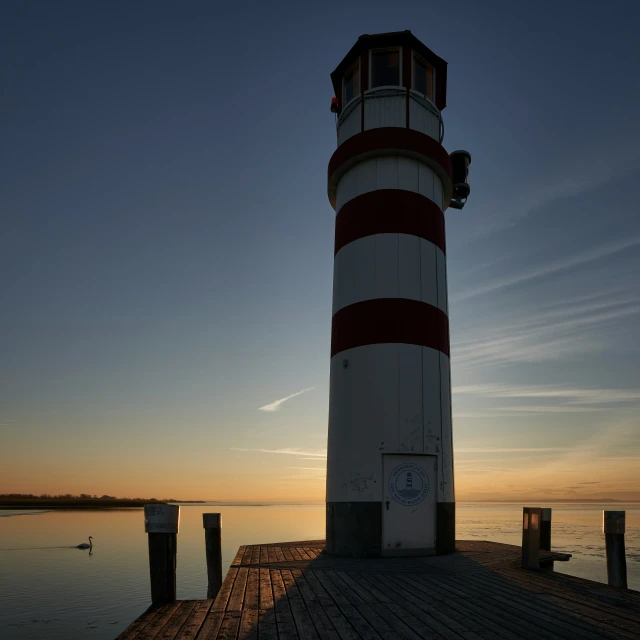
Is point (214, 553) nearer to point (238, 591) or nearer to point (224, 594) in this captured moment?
point (238, 591)

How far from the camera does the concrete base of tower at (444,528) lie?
1175 cm

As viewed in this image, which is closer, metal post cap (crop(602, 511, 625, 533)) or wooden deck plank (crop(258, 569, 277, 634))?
wooden deck plank (crop(258, 569, 277, 634))

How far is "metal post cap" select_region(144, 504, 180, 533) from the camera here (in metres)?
6.56

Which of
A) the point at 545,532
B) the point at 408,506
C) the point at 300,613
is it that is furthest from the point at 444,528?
the point at 300,613

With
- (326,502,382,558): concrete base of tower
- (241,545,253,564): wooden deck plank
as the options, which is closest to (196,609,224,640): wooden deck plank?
(241,545,253,564): wooden deck plank

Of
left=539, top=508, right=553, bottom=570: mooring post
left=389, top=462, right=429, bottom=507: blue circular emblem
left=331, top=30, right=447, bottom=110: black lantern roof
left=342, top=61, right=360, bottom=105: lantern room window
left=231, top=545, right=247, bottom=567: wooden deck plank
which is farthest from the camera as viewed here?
left=342, top=61, right=360, bottom=105: lantern room window

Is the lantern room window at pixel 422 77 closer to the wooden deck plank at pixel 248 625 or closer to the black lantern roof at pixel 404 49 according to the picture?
the black lantern roof at pixel 404 49

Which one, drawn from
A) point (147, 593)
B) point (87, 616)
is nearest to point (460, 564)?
point (87, 616)

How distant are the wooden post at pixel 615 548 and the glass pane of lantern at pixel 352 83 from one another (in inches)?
445

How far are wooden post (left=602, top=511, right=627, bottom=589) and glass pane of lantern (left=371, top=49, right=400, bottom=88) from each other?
10.9 metres

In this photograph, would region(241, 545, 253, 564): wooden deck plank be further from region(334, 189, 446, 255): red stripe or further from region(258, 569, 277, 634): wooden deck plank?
region(334, 189, 446, 255): red stripe

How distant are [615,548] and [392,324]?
19.3 ft

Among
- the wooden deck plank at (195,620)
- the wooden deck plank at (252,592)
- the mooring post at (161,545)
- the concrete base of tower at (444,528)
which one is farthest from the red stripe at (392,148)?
the wooden deck plank at (195,620)

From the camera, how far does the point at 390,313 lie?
1241cm
